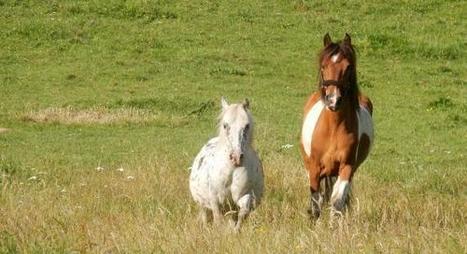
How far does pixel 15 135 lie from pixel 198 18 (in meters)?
12.0

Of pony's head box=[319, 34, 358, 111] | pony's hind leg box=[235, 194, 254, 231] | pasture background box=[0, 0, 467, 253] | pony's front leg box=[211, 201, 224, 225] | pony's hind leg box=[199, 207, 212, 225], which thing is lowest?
pasture background box=[0, 0, 467, 253]

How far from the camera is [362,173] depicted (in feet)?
42.4

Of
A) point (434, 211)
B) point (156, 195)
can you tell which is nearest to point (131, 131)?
point (156, 195)

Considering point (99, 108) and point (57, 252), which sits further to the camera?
point (99, 108)

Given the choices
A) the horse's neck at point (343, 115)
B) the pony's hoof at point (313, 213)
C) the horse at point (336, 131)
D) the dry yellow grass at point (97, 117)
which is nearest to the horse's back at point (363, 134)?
the horse at point (336, 131)

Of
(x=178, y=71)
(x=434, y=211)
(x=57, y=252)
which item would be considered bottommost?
(x=178, y=71)

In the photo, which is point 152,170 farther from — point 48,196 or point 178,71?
point 178,71

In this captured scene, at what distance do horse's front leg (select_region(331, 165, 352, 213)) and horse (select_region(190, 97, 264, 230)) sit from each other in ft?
3.10

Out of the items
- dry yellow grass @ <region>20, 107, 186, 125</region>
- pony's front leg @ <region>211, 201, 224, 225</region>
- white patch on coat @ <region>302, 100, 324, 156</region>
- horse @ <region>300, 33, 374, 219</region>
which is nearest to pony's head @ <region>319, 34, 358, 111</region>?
horse @ <region>300, 33, 374, 219</region>

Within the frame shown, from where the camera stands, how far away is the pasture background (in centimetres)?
783

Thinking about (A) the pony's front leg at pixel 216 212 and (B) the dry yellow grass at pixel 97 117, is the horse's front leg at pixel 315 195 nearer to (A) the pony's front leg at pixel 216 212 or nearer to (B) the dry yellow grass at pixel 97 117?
(A) the pony's front leg at pixel 216 212

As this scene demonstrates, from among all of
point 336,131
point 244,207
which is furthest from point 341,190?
point 244,207

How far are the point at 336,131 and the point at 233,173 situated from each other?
1577mm

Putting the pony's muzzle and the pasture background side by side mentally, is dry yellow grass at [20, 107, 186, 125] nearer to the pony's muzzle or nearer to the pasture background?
the pasture background
